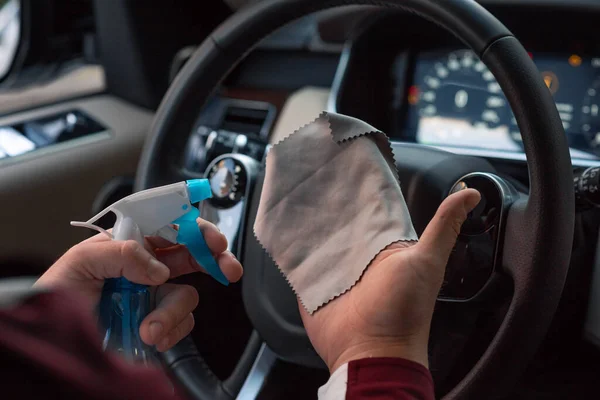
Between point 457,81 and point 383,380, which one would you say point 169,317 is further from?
point 457,81

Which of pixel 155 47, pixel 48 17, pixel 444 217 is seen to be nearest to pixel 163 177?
pixel 444 217

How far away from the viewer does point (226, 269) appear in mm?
518

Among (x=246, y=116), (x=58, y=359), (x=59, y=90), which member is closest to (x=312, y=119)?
(x=58, y=359)

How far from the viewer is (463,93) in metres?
1.14

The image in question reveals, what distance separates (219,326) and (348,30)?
57 cm

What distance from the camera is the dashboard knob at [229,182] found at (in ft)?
2.65

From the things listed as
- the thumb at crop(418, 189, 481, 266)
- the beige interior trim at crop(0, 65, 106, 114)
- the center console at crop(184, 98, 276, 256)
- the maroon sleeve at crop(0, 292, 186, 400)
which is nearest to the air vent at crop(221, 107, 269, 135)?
the center console at crop(184, 98, 276, 256)

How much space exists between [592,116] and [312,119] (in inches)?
21.2

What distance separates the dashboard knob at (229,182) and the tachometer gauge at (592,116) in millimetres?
546

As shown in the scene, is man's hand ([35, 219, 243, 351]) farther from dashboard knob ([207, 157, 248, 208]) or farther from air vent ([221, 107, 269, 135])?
air vent ([221, 107, 269, 135])

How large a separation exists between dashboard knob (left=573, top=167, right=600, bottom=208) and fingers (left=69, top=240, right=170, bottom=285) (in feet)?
1.27

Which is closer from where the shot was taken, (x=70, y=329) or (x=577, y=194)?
(x=70, y=329)

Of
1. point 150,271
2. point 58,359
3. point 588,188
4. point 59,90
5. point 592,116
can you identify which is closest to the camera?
point 58,359

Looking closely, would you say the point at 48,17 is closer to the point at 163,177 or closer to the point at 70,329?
the point at 163,177
